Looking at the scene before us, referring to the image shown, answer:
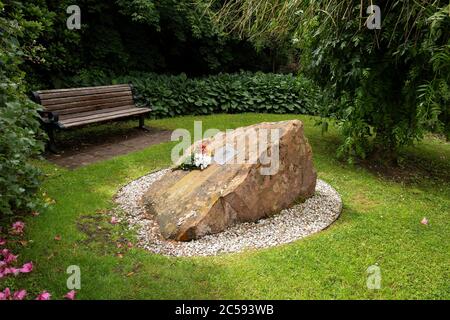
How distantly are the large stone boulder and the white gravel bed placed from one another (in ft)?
0.29

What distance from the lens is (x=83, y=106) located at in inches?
274

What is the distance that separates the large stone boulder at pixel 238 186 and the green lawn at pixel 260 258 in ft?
1.51

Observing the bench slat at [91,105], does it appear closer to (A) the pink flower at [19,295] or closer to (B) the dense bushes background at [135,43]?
(B) the dense bushes background at [135,43]

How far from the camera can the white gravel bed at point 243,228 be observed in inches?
148

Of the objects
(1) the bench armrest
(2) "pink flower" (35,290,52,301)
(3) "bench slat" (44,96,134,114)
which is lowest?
(2) "pink flower" (35,290,52,301)

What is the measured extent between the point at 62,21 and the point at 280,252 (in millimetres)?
6667

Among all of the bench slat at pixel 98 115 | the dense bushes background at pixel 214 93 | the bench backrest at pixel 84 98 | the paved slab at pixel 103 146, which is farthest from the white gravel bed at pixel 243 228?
the dense bushes background at pixel 214 93

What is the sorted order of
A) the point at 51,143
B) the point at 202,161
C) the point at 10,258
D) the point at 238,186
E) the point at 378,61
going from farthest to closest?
the point at 51,143 → the point at 378,61 → the point at 202,161 → the point at 238,186 → the point at 10,258

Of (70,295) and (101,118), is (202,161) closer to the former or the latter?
(70,295)

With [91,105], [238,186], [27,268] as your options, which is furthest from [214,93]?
[27,268]

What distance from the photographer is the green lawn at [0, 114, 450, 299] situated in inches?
122

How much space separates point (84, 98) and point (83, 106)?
15 centimetres

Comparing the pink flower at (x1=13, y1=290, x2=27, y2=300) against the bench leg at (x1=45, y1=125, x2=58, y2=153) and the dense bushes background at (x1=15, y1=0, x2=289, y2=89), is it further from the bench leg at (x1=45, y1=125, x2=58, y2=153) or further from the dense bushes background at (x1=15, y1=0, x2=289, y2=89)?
the dense bushes background at (x1=15, y1=0, x2=289, y2=89)

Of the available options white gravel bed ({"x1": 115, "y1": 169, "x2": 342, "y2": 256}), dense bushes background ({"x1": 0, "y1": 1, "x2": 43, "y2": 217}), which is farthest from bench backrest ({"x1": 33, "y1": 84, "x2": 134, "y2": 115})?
dense bushes background ({"x1": 0, "y1": 1, "x2": 43, "y2": 217})
